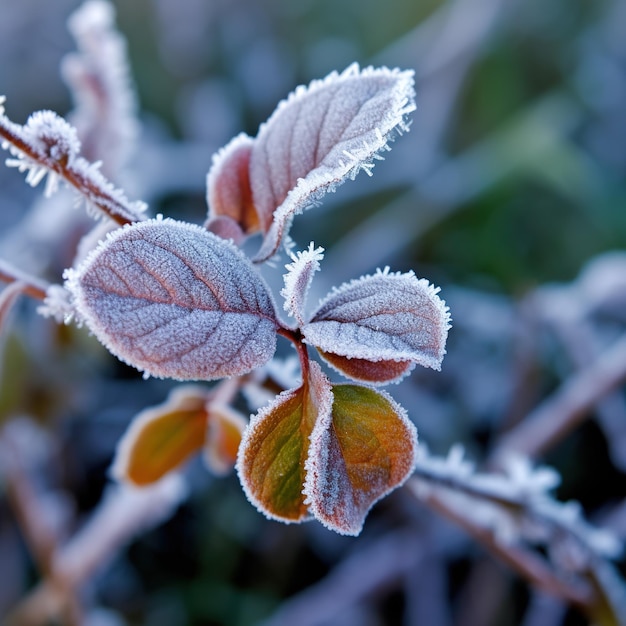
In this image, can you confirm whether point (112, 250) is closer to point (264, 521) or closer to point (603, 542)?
point (603, 542)

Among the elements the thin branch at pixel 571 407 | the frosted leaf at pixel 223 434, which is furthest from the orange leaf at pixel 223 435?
the thin branch at pixel 571 407

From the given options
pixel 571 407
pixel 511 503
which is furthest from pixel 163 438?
pixel 571 407

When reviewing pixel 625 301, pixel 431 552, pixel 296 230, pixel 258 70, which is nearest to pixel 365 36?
pixel 258 70

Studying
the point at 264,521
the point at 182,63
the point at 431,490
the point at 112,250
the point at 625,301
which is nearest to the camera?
the point at 112,250

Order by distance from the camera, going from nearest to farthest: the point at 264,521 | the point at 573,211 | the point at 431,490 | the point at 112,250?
the point at 112,250 → the point at 431,490 → the point at 264,521 → the point at 573,211

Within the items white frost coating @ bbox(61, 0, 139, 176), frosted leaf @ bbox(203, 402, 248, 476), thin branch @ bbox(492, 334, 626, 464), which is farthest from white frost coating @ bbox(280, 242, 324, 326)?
thin branch @ bbox(492, 334, 626, 464)
